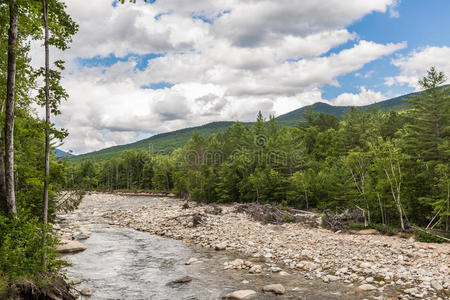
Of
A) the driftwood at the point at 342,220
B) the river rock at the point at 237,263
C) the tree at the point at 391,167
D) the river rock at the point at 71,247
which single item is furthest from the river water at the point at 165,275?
the tree at the point at 391,167

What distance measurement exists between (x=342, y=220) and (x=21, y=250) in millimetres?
22531

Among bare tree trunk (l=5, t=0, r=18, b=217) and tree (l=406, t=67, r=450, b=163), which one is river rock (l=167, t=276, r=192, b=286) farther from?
tree (l=406, t=67, r=450, b=163)

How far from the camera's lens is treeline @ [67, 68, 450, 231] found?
20.5 metres

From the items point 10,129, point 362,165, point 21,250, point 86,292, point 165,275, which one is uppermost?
point 10,129

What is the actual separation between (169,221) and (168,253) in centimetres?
1004

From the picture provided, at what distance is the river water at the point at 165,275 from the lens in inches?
435

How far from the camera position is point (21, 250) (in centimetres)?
761

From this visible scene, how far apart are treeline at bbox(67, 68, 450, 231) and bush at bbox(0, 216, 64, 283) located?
7.05ft

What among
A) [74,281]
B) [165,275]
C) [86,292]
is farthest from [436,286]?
[74,281]

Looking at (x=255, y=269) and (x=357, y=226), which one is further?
(x=357, y=226)

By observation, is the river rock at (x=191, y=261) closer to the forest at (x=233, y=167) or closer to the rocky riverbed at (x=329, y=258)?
the rocky riverbed at (x=329, y=258)

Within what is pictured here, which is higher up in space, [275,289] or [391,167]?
[391,167]

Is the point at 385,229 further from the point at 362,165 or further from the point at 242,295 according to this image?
the point at 242,295

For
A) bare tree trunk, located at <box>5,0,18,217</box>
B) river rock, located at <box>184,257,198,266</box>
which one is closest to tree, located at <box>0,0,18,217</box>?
bare tree trunk, located at <box>5,0,18,217</box>
